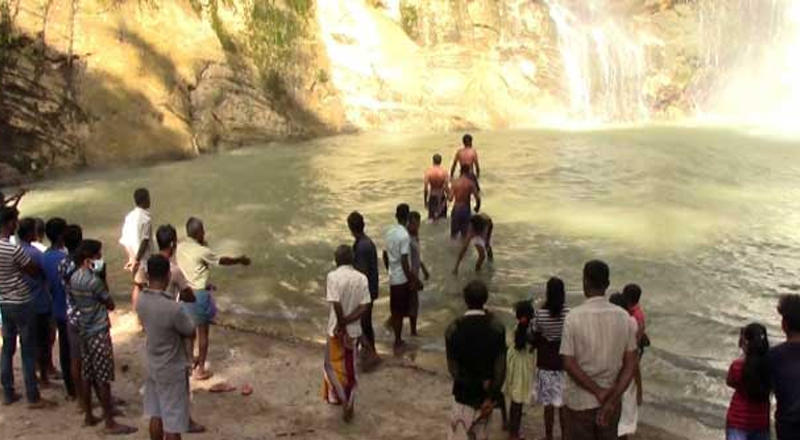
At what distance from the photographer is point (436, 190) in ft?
46.5

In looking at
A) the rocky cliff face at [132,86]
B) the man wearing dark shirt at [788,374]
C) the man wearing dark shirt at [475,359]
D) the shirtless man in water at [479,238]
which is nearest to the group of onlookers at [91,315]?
the man wearing dark shirt at [475,359]

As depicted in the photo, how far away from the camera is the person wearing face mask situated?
628cm

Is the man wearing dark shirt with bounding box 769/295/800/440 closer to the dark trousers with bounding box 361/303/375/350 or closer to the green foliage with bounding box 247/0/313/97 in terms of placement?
the dark trousers with bounding box 361/303/375/350

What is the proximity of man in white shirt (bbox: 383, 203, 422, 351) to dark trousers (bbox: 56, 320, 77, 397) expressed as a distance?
3.51 meters

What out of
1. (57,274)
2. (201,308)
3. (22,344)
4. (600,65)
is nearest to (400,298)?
(201,308)

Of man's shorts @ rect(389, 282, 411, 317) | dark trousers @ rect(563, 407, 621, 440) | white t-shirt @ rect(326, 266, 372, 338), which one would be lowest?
dark trousers @ rect(563, 407, 621, 440)

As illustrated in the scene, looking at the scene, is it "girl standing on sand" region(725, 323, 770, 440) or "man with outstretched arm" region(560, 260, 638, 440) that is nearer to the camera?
"man with outstretched arm" region(560, 260, 638, 440)

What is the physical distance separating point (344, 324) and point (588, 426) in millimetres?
2627

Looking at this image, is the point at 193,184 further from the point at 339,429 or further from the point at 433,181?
the point at 339,429

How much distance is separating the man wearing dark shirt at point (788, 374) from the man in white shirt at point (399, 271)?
451cm

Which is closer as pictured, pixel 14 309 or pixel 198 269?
pixel 14 309

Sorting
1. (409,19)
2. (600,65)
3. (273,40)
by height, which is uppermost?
(409,19)

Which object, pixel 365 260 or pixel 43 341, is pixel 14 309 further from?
pixel 365 260

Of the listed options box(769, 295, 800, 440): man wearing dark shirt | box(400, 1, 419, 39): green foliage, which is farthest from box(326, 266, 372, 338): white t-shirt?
box(400, 1, 419, 39): green foliage
